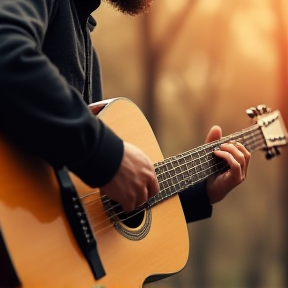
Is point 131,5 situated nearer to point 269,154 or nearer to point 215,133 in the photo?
point 215,133

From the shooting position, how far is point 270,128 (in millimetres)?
1384

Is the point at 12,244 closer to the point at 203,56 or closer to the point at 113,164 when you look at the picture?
the point at 113,164

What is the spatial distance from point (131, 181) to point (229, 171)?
1.48 ft

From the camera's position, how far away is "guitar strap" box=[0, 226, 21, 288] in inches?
25.2

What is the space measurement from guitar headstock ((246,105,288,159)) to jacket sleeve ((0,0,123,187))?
29.2 inches

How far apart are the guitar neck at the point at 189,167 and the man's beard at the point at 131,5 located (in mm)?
417

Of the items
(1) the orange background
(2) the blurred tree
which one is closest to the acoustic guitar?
(1) the orange background

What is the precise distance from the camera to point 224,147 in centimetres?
115

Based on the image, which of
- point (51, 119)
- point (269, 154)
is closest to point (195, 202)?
point (269, 154)

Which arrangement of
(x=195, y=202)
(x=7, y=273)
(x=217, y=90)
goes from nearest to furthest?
(x=7, y=273) < (x=195, y=202) < (x=217, y=90)

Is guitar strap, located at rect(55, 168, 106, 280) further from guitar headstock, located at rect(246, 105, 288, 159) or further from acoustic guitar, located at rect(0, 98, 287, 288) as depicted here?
guitar headstock, located at rect(246, 105, 288, 159)

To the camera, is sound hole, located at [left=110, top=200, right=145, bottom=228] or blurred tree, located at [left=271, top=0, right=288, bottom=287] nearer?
sound hole, located at [left=110, top=200, right=145, bottom=228]

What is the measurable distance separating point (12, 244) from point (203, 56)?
145 centimetres

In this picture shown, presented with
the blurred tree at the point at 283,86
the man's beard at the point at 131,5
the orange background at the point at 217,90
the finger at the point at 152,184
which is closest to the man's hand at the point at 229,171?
the finger at the point at 152,184
